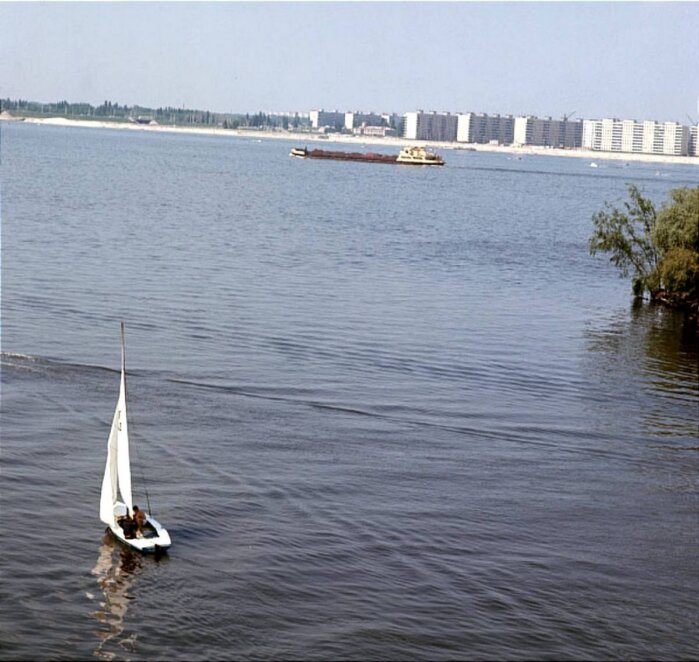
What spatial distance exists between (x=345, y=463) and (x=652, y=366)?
24.0 metres

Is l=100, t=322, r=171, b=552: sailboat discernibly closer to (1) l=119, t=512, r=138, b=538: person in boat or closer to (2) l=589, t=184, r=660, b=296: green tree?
(1) l=119, t=512, r=138, b=538: person in boat

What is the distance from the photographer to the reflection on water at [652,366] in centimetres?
5024

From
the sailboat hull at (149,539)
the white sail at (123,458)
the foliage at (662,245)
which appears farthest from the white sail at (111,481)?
the foliage at (662,245)

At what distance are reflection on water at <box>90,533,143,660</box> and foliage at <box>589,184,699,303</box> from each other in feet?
160

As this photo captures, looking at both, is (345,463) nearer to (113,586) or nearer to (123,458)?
(123,458)

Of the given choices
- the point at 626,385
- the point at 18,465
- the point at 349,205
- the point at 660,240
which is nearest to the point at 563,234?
the point at 349,205

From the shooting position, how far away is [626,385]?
2189 inches

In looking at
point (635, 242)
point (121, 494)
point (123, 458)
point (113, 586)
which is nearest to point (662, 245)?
point (635, 242)

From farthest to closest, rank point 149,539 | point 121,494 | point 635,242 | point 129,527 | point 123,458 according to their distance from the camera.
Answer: point 635,242 → point 121,494 → point 123,458 → point 129,527 → point 149,539

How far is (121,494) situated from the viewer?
33812mm

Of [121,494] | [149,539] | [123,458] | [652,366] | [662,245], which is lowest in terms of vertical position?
[149,539]

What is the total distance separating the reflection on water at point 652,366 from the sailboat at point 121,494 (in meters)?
21.8

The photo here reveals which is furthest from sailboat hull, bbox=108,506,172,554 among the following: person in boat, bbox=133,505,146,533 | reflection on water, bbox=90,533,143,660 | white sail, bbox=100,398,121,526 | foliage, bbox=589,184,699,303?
foliage, bbox=589,184,699,303

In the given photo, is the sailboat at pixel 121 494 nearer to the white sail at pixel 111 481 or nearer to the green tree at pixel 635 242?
the white sail at pixel 111 481
